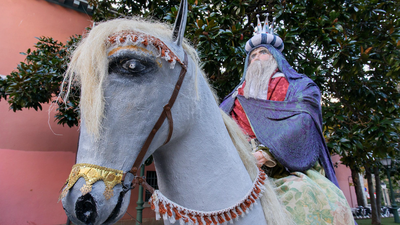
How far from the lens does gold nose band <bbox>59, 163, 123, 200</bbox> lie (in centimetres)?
91

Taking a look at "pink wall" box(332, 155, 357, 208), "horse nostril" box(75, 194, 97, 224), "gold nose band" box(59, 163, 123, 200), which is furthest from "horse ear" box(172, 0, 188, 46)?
"pink wall" box(332, 155, 357, 208)

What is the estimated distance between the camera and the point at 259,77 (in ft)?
7.85

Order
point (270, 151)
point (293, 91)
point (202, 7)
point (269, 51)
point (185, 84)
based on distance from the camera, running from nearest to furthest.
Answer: point (185, 84) < point (270, 151) < point (293, 91) < point (269, 51) < point (202, 7)

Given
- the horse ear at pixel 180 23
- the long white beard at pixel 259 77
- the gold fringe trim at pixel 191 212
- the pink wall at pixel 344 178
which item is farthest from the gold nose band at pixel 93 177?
the pink wall at pixel 344 178

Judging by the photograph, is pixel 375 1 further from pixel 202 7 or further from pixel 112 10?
pixel 112 10

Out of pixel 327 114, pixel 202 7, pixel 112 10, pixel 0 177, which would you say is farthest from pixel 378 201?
pixel 0 177

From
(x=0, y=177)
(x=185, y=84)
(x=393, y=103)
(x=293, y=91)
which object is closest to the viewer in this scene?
(x=185, y=84)

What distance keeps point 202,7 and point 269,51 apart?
246cm

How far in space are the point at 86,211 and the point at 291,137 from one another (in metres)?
1.39

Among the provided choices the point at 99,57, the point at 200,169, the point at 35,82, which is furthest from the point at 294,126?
the point at 35,82

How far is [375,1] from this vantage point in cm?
450

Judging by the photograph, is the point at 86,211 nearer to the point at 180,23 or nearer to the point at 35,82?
the point at 180,23

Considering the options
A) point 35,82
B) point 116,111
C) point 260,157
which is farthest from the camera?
point 35,82

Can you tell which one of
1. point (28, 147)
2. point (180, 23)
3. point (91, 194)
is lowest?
point (28, 147)
